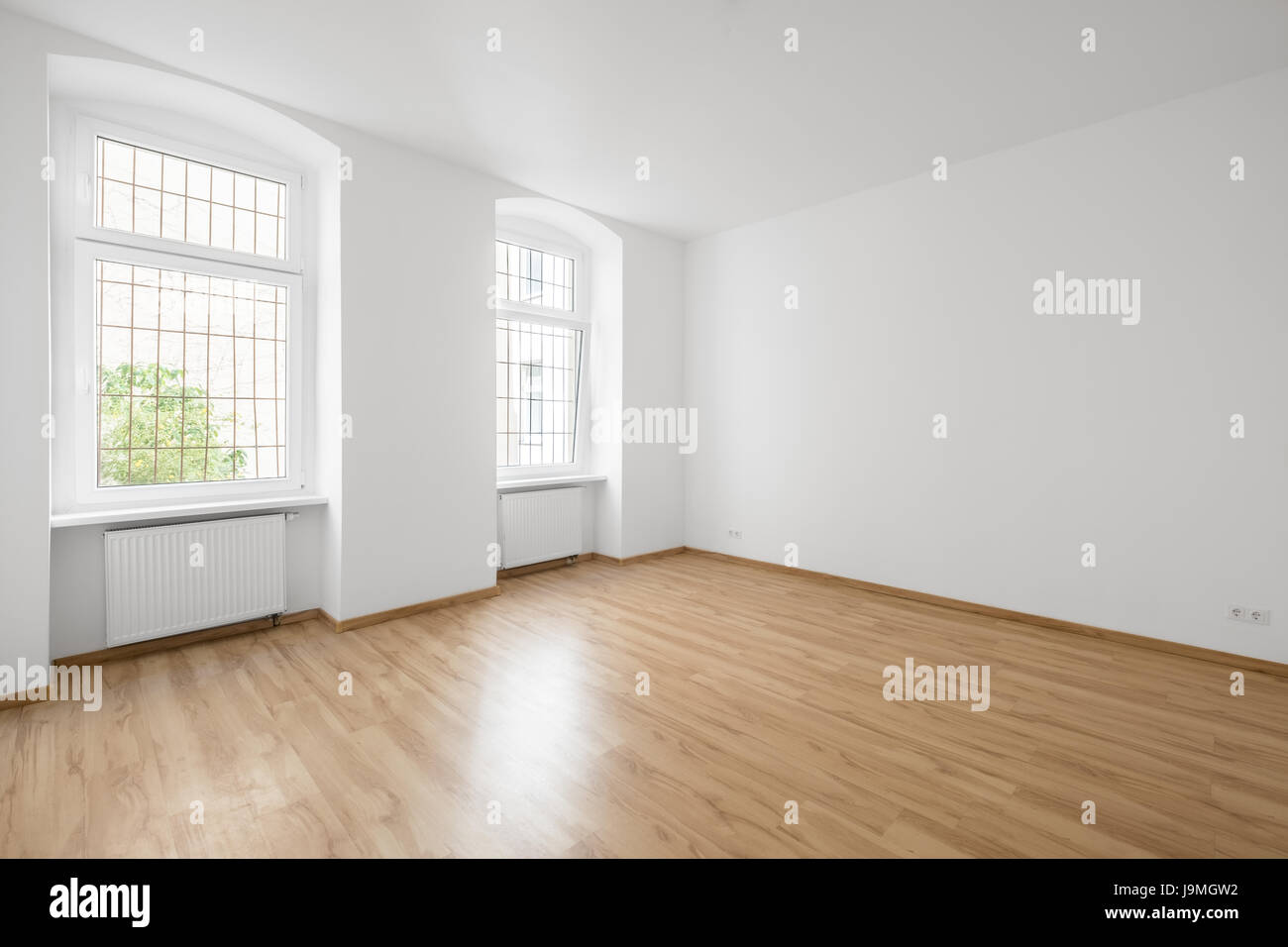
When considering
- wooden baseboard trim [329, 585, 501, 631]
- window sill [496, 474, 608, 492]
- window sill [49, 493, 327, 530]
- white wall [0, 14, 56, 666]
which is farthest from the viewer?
window sill [496, 474, 608, 492]

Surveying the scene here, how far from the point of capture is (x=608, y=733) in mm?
2535

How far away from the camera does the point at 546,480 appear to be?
215 inches

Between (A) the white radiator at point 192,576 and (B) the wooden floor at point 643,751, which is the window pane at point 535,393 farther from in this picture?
(B) the wooden floor at point 643,751

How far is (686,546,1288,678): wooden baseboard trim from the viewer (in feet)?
10.7

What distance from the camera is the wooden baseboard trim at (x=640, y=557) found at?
19.0 ft

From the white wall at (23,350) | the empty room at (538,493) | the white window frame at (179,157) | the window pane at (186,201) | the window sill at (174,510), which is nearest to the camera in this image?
the empty room at (538,493)

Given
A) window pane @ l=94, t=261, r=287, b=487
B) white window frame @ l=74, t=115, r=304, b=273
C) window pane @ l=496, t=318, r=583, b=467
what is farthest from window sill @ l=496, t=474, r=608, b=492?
white window frame @ l=74, t=115, r=304, b=273

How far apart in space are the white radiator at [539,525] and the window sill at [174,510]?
5.15ft

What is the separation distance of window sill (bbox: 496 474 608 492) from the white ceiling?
2.58 meters

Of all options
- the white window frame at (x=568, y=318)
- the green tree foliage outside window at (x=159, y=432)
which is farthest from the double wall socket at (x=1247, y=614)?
the green tree foliage outside window at (x=159, y=432)

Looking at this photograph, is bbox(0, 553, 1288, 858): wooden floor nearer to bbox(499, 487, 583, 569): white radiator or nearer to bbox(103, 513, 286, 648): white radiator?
bbox(103, 513, 286, 648): white radiator

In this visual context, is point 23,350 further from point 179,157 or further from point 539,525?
point 539,525

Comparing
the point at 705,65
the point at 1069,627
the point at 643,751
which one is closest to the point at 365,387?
the point at 705,65

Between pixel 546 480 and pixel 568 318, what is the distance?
164 centimetres
